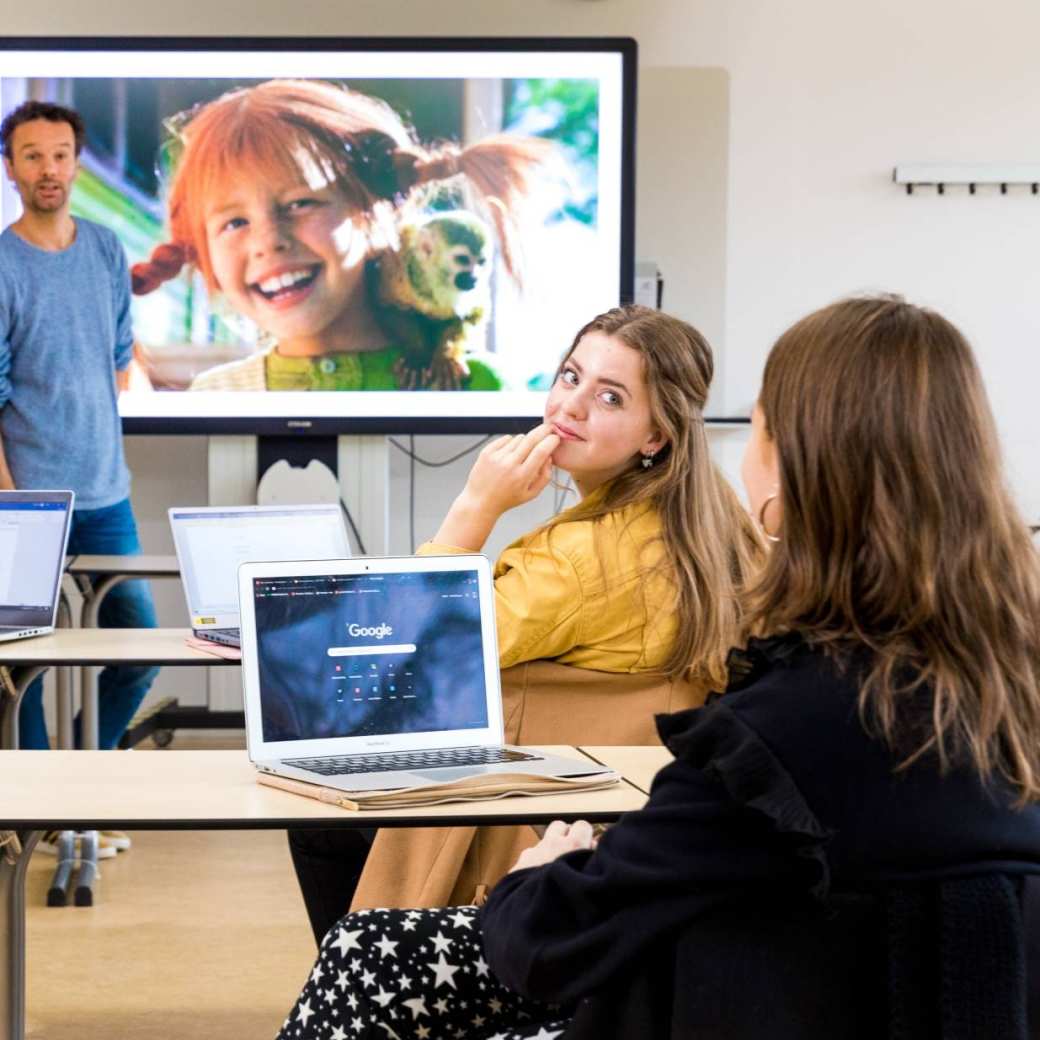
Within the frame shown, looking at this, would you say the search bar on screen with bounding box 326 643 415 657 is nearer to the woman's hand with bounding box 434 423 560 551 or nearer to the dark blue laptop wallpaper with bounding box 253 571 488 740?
the dark blue laptop wallpaper with bounding box 253 571 488 740

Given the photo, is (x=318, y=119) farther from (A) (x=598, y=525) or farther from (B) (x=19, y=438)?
(A) (x=598, y=525)

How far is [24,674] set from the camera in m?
3.12

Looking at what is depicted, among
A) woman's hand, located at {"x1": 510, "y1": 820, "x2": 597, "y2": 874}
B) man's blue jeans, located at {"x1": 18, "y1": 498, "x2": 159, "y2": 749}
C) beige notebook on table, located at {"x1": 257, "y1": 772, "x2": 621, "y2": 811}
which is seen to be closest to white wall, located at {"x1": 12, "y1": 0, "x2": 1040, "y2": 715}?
man's blue jeans, located at {"x1": 18, "y1": 498, "x2": 159, "y2": 749}

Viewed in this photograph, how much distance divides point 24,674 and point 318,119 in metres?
2.42

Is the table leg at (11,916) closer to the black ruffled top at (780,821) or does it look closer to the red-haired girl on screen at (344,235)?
the black ruffled top at (780,821)

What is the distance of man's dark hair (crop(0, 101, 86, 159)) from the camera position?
14.7 feet

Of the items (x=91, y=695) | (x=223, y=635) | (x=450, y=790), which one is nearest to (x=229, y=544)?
(x=223, y=635)

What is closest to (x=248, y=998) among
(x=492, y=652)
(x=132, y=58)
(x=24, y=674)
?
(x=24, y=674)

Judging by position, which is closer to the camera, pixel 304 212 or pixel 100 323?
pixel 100 323

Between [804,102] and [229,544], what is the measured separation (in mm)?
3067

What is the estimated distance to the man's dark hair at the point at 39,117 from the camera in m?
4.48

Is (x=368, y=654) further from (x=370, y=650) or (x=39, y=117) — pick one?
(x=39, y=117)

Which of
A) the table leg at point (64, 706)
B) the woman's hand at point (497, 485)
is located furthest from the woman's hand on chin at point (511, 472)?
the table leg at point (64, 706)

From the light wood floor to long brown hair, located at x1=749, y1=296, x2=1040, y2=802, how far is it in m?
1.90
